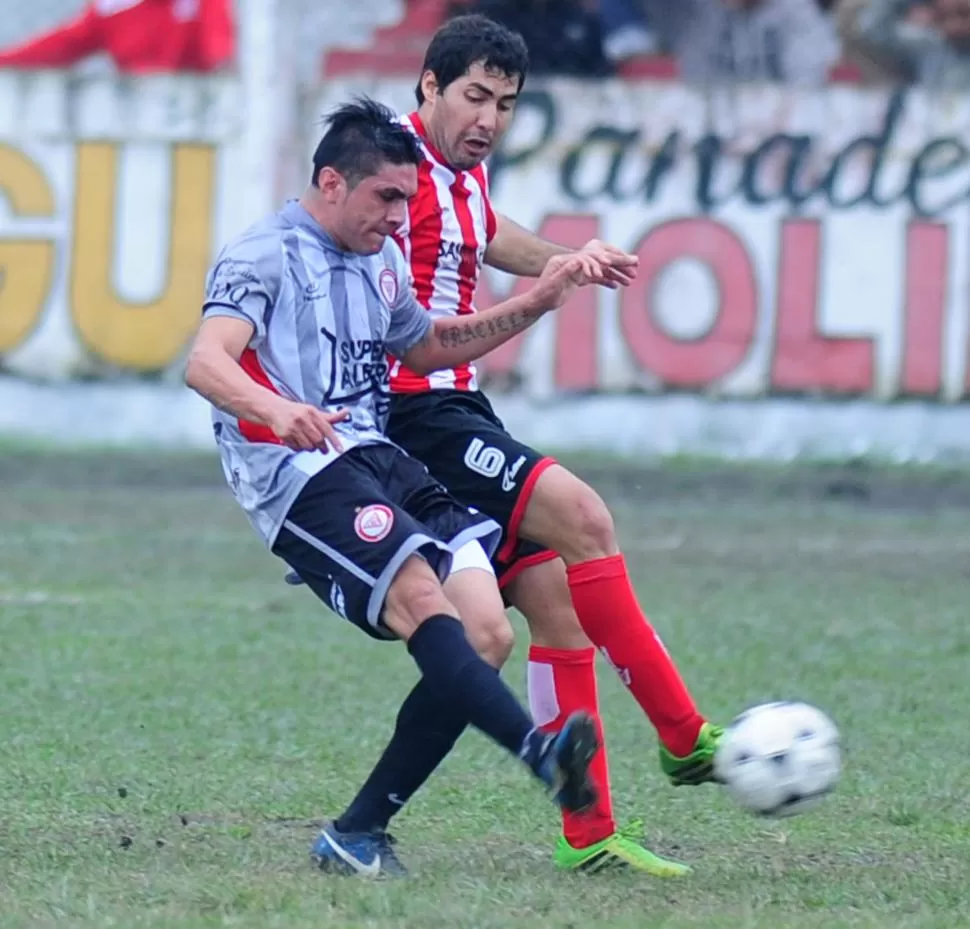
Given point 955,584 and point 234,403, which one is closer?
point 234,403

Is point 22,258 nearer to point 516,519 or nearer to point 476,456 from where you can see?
point 476,456

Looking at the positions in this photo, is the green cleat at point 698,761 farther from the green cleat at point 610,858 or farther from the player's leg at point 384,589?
the player's leg at point 384,589

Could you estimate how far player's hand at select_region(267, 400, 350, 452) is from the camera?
4367 millimetres

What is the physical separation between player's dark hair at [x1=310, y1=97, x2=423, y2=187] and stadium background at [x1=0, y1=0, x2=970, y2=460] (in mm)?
10027

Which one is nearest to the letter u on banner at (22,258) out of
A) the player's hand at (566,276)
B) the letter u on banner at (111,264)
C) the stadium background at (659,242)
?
the stadium background at (659,242)

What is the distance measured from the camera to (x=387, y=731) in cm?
655

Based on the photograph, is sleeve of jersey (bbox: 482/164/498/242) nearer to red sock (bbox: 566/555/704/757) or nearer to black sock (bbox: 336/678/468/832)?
red sock (bbox: 566/555/704/757)

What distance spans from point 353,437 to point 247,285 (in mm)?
431

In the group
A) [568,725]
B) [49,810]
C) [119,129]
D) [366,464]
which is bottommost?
[49,810]

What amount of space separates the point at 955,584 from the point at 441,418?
17.3ft

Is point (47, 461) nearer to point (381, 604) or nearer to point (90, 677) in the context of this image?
point (90, 677)

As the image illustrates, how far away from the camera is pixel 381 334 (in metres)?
4.95

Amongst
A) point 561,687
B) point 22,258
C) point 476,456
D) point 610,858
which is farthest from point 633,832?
point 22,258

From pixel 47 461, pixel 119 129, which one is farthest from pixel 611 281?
pixel 119 129
